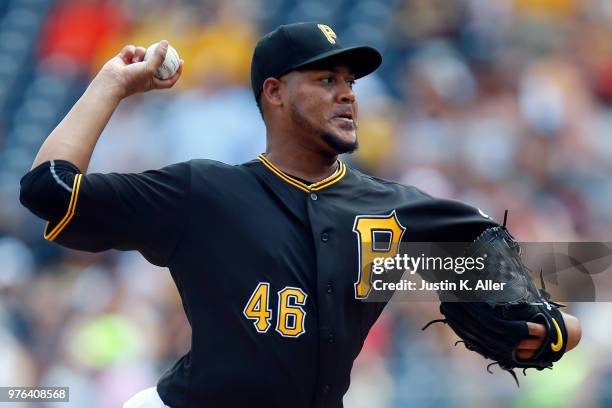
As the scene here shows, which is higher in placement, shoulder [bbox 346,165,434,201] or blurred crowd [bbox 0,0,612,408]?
blurred crowd [bbox 0,0,612,408]

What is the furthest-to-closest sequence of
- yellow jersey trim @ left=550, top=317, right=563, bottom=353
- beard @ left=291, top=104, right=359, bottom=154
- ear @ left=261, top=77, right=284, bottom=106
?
ear @ left=261, top=77, right=284, bottom=106 < beard @ left=291, top=104, right=359, bottom=154 < yellow jersey trim @ left=550, top=317, right=563, bottom=353

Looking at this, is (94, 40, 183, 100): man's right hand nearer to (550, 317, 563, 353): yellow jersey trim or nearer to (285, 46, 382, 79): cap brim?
→ (285, 46, 382, 79): cap brim

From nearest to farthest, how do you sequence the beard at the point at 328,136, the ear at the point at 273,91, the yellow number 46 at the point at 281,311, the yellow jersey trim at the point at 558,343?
the yellow number 46 at the point at 281,311 → the yellow jersey trim at the point at 558,343 → the beard at the point at 328,136 → the ear at the point at 273,91

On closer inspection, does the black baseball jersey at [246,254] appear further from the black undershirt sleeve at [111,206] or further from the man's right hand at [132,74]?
the man's right hand at [132,74]

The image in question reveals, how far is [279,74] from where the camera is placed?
3.56 m

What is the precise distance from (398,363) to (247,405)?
372cm

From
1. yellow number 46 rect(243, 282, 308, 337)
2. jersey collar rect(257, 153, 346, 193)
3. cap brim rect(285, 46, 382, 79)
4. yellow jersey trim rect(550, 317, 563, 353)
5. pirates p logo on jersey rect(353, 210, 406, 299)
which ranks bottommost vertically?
yellow number 46 rect(243, 282, 308, 337)

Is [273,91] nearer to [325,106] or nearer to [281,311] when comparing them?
[325,106]

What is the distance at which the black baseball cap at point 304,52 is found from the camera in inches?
137

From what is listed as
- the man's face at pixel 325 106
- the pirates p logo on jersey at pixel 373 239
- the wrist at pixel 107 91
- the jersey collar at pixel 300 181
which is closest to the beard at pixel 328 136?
the man's face at pixel 325 106

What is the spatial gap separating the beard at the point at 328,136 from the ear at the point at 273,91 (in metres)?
0.08

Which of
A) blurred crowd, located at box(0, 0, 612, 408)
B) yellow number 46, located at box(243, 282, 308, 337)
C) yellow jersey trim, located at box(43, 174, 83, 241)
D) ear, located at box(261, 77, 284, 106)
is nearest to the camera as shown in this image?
yellow jersey trim, located at box(43, 174, 83, 241)

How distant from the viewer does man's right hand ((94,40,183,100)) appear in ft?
10.6

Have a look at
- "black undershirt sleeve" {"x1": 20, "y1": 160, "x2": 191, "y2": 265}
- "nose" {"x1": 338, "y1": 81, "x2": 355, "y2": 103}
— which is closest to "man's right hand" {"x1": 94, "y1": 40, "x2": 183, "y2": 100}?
"black undershirt sleeve" {"x1": 20, "y1": 160, "x2": 191, "y2": 265}
